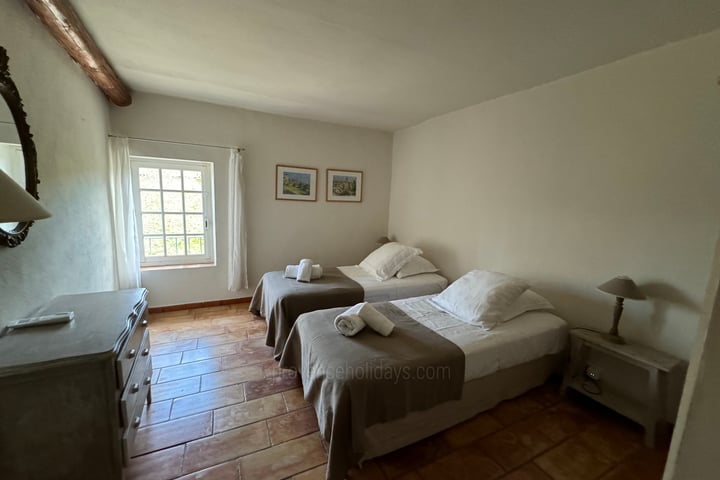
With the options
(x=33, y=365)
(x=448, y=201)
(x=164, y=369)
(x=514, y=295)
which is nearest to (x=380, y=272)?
(x=448, y=201)

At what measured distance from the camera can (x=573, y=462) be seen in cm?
155

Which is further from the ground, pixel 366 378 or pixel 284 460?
pixel 366 378

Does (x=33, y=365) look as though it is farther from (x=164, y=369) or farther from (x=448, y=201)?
(x=448, y=201)

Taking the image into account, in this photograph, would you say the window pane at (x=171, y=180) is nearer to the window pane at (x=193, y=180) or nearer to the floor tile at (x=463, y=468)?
the window pane at (x=193, y=180)

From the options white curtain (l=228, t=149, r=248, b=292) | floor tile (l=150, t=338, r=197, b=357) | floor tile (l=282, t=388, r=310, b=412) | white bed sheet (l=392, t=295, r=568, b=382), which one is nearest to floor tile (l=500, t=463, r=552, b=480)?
white bed sheet (l=392, t=295, r=568, b=382)

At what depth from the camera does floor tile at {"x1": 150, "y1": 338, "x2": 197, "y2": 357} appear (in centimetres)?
243

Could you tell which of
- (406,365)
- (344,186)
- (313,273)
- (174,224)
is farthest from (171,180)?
(406,365)

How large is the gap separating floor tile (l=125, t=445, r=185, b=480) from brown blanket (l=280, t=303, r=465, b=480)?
0.72 metres

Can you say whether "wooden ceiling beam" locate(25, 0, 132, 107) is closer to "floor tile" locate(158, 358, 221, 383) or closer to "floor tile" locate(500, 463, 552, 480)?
"floor tile" locate(158, 358, 221, 383)

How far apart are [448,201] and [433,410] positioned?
224 centimetres

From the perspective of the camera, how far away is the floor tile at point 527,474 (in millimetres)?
1452

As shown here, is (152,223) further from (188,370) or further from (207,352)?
(188,370)

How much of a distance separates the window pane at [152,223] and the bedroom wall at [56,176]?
614 millimetres

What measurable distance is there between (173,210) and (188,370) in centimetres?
187
